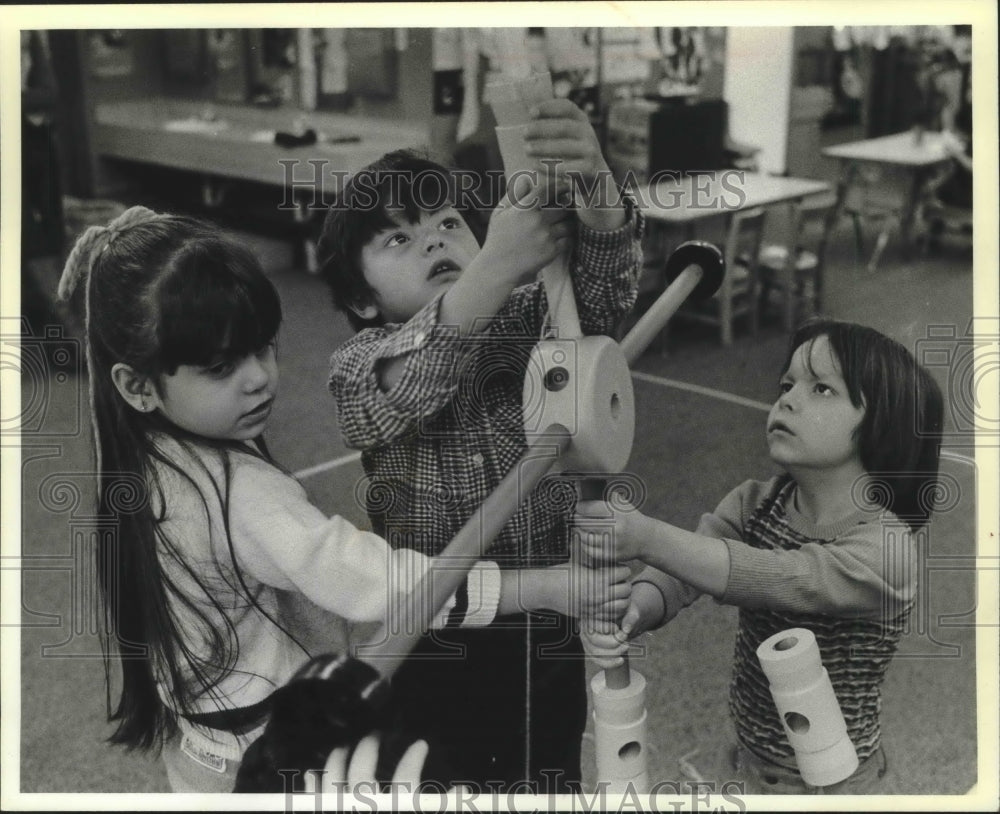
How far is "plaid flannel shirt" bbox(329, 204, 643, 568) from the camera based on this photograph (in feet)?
2.13

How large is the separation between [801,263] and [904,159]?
11 centimetres

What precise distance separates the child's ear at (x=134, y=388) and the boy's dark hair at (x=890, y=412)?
436 millimetres

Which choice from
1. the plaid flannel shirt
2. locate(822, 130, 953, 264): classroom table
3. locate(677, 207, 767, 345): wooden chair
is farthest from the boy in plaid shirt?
locate(822, 130, 953, 264): classroom table

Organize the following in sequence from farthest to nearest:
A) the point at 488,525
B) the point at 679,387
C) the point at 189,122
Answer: the point at 189,122 → the point at 679,387 → the point at 488,525

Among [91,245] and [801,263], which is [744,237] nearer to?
[801,263]

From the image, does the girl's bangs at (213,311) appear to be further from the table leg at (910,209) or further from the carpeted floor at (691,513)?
the table leg at (910,209)

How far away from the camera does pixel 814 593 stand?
0.73 meters

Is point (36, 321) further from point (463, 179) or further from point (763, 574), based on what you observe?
point (763, 574)

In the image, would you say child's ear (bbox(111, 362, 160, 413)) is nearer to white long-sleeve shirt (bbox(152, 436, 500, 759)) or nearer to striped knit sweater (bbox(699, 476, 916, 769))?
white long-sleeve shirt (bbox(152, 436, 500, 759))

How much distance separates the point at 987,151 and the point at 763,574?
0.36 metres

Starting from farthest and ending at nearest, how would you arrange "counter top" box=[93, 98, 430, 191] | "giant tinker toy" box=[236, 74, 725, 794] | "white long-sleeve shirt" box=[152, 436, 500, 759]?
"counter top" box=[93, 98, 430, 191] < "white long-sleeve shirt" box=[152, 436, 500, 759] < "giant tinker toy" box=[236, 74, 725, 794]

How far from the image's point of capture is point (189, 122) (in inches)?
38.6

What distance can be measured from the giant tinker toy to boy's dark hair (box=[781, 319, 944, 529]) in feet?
0.43

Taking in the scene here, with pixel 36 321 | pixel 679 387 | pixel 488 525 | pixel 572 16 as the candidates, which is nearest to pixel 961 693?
pixel 679 387
